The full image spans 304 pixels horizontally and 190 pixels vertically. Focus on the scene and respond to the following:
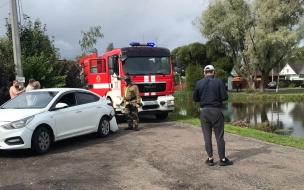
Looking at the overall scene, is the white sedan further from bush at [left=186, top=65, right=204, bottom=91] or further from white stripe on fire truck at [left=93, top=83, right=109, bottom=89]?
bush at [left=186, top=65, right=204, bottom=91]

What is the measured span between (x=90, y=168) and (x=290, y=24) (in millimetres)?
40959

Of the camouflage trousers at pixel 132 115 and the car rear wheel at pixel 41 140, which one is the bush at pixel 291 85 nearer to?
the camouflage trousers at pixel 132 115

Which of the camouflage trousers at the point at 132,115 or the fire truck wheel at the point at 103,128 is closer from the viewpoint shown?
the fire truck wheel at the point at 103,128

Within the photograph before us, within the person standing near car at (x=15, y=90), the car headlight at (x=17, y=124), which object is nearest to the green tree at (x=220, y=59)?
the person standing near car at (x=15, y=90)

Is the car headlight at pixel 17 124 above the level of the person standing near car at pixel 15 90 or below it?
below

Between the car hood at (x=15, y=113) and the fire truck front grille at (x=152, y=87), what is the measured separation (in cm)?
584

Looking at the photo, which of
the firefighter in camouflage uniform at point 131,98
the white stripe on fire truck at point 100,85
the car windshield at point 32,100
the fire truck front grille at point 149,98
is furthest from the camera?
the white stripe on fire truck at point 100,85

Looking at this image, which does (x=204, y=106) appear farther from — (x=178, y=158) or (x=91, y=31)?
(x=91, y=31)

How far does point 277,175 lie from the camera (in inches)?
265

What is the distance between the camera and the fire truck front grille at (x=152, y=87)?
1437 centimetres

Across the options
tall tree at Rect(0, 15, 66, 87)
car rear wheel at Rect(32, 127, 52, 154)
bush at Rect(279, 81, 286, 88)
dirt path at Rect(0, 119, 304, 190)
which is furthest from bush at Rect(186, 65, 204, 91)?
car rear wheel at Rect(32, 127, 52, 154)

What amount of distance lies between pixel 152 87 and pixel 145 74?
1.91ft

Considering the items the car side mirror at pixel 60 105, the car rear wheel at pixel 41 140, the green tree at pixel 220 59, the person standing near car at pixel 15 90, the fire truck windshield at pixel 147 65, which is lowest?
the car rear wheel at pixel 41 140

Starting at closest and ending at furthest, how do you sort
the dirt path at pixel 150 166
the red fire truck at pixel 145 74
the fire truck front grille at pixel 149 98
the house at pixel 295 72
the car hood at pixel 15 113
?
the dirt path at pixel 150 166 < the car hood at pixel 15 113 < the red fire truck at pixel 145 74 < the fire truck front grille at pixel 149 98 < the house at pixel 295 72
